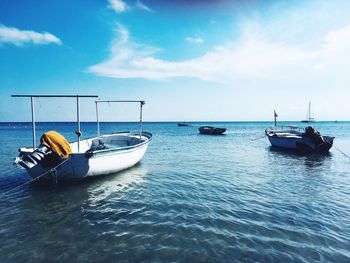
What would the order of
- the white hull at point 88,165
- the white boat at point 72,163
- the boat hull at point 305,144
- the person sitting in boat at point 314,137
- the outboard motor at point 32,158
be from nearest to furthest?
the outboard motor at point 32,158, the white boat at point 72,163, the white hull at point 88,165, the person sitting in boat at point 314,137, the boat hull at point 305,144

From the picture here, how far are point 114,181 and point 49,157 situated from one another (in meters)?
3.30

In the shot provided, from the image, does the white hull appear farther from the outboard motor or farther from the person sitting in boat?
the person sitting in boat

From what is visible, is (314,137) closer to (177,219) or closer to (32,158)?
(177,219)

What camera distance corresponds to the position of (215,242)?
6.09m

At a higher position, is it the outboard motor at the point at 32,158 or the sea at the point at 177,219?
the outboard motor at the point at 32,158

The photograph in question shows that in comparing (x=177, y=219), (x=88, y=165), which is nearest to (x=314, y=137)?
(x=177, y=219)

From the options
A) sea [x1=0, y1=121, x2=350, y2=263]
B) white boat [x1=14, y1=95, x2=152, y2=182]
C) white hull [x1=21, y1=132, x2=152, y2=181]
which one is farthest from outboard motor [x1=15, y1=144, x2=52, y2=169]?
sea [x1=0, y1=121, x2=350, y2=263]

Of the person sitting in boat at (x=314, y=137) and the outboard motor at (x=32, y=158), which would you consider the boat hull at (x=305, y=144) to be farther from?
the outboard motor at (x=32, y=158)

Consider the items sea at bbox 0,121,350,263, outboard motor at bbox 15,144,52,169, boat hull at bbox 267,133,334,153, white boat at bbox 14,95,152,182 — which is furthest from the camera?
boat hull at bbox 267,133,334,153

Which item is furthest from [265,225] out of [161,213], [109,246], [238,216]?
[109,246]

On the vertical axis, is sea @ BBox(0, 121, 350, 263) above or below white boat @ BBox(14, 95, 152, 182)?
below

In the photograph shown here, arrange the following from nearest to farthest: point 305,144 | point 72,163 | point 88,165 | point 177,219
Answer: point 177,219 < point 72,163 < point 88,165 < point 305,144

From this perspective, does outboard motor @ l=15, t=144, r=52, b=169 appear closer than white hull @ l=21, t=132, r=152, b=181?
Yes

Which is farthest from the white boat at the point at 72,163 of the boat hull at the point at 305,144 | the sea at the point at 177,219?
the boat hull at the point at 305,144
